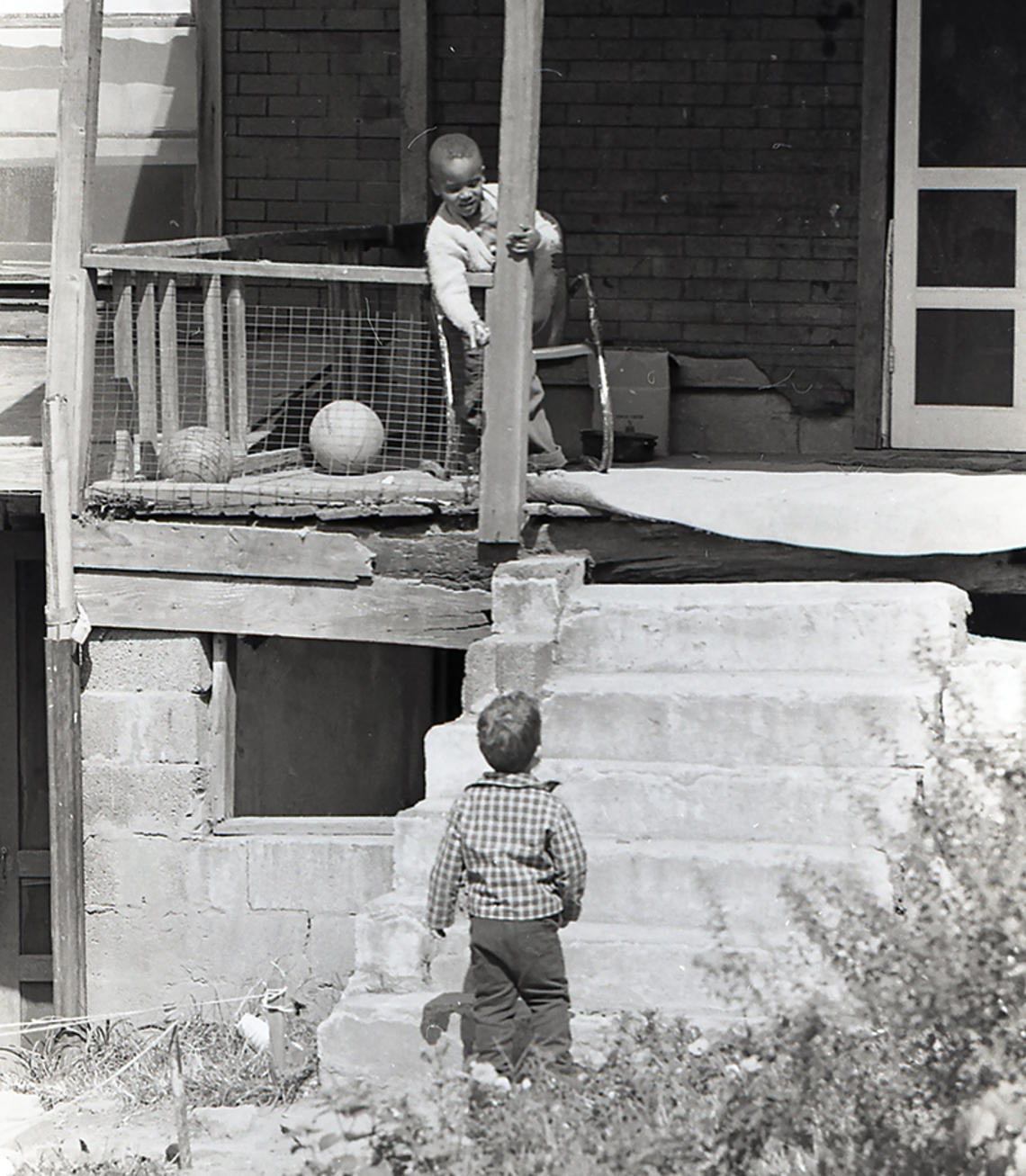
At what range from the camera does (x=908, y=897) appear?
4559 millimetres

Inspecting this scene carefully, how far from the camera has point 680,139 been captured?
902cm

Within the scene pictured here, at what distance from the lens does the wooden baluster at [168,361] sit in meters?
7.14

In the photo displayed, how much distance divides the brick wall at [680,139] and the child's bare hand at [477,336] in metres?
2.41

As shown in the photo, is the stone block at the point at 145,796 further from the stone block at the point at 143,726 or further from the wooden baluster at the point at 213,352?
the wooden baluster at the point at 213,352

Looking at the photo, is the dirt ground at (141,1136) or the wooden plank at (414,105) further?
the wooden plank at (414,105)

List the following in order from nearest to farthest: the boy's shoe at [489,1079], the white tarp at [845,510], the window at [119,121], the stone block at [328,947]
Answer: the boy's shoe at [489,1079], the white tarp at [845,510], the stone block at [328,947], the window at [119,121]

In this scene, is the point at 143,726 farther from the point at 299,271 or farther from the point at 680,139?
the point at 680,139

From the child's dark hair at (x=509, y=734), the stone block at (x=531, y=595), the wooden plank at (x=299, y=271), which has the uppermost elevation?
the wooden plank at (x=299, y=271)

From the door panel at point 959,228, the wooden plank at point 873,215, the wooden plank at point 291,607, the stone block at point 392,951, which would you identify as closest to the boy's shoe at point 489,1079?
the stone block at point 392,951

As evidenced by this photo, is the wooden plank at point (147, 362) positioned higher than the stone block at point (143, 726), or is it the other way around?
the wooden plank at point (147, 362)

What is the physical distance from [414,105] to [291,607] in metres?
3.11

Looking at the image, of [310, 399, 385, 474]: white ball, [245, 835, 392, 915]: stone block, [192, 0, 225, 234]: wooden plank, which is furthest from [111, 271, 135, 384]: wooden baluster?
[192, 0, 225, 234]: wooden plank

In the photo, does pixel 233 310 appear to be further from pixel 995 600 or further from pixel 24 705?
pixel 995 600

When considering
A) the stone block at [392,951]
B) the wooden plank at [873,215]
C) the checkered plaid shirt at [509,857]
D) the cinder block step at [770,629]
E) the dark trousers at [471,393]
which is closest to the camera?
the checkered plaid shirt at [509,857]
